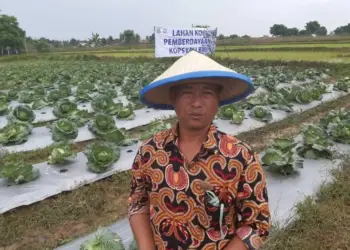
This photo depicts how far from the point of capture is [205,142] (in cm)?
142

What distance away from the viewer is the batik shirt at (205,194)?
1.39m

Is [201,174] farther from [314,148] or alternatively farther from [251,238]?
[314,148]

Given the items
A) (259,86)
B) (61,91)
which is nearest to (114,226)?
(61,91)

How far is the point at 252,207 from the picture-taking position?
138cm

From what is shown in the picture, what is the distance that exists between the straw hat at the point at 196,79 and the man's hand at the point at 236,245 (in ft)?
1.98

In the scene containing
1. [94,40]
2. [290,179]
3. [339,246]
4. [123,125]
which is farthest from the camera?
[94,40]

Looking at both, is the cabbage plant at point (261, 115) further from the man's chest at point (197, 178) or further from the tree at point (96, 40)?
the tree at point (96, 40)

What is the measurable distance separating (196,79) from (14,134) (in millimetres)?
4623

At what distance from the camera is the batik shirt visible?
1.39 meters

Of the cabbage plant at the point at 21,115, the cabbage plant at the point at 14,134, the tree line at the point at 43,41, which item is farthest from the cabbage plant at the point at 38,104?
the tree line at the point at 43,41

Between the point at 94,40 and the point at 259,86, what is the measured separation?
49.9 m

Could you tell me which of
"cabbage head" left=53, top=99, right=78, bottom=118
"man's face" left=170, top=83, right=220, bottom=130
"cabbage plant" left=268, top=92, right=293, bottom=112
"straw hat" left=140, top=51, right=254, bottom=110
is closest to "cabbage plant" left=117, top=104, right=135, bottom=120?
"cabbage head" left=53, top=99, right=78, bottom=118

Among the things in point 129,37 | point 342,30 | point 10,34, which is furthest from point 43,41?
point 342,30

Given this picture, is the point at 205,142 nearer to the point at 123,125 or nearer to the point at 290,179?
the point at 290,179
